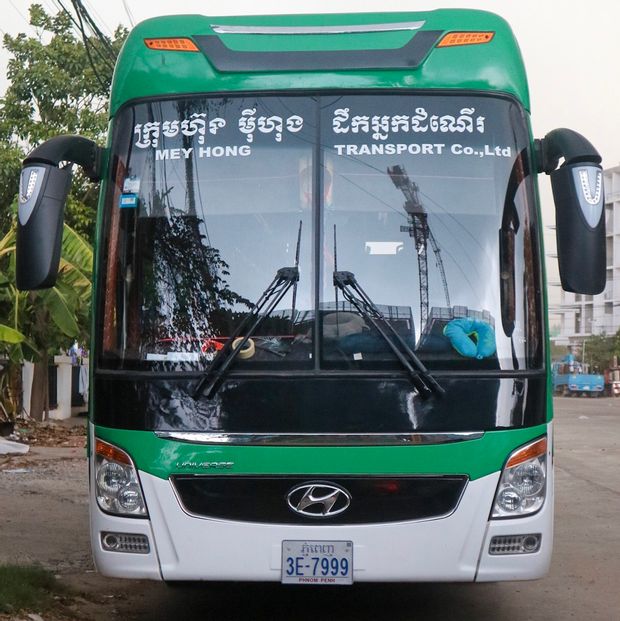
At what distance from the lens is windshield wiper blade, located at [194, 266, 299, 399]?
16.5ft

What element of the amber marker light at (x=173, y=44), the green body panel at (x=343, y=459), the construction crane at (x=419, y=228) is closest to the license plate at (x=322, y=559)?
the green body panel at (x=343, y=459)

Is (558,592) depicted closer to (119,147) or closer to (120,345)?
(120,345)

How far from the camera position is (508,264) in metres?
5.25

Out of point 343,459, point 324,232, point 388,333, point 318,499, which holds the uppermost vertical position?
point 324,232

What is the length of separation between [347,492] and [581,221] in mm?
1645

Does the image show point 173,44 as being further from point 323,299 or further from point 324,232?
point 323,299

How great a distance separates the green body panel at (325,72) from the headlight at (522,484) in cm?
177

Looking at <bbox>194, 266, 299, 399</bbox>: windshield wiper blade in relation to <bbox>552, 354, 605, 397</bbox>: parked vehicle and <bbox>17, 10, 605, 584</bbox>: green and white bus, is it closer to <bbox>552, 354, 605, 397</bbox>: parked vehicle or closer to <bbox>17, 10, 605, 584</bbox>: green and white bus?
<bbox>17, 10, 605, 584</bbox>: green and white bus

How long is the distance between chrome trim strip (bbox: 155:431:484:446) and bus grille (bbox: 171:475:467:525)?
0.16 m

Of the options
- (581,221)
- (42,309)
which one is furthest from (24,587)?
(42,309)

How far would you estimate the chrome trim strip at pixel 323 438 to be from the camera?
5020mm

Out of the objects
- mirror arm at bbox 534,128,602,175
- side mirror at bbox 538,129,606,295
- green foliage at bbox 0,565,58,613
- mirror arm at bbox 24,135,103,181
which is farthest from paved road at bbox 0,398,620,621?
mirror arm at bbox 534,128,602,175

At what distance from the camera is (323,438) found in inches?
198

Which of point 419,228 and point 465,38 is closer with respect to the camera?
point 419,228
